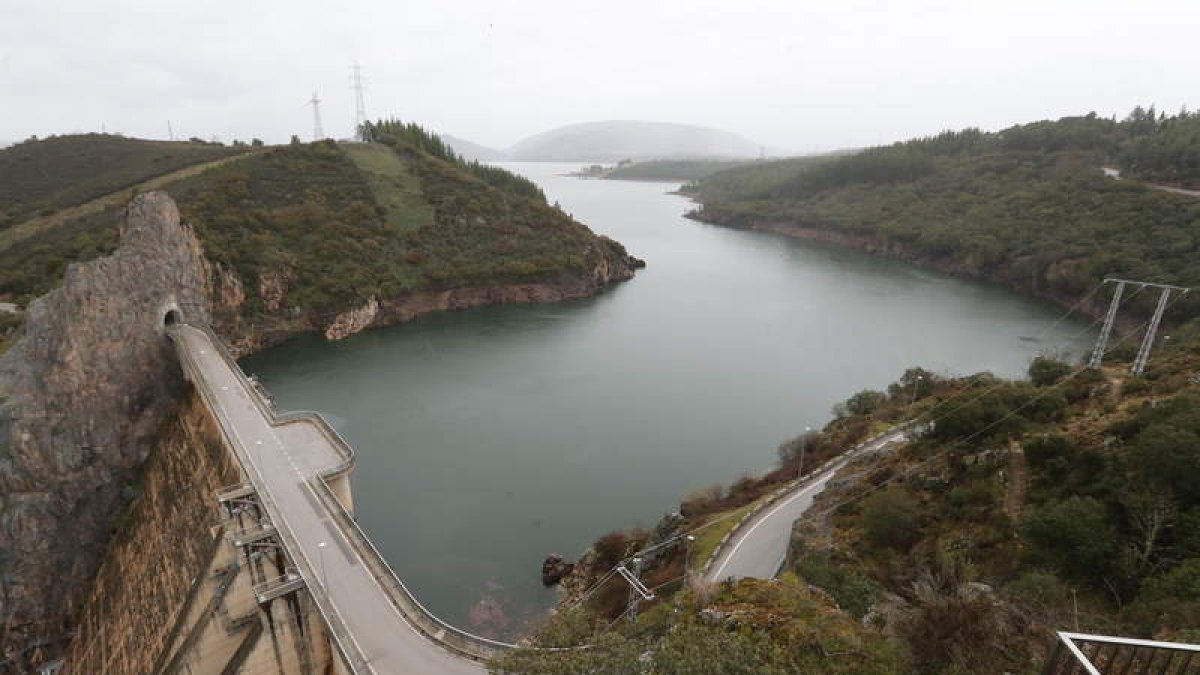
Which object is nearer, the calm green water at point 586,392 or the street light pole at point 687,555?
the street light pole at point 687,555

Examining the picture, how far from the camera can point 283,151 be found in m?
84.1

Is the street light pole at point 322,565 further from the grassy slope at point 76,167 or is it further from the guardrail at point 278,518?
the grassy slope at point 76,167

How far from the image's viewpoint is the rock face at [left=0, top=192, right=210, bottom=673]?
27.6 m

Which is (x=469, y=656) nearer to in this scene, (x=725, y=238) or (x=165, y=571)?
(x=165, y=571)

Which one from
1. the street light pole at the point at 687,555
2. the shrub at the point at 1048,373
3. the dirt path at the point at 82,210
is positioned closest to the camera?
the street light pole at the point at 687,555

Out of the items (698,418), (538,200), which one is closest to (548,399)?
(698,418)

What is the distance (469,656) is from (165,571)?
18984mm

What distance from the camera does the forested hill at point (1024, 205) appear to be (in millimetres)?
68188

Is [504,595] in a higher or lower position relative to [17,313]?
lower

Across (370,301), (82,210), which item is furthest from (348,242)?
(82,210)

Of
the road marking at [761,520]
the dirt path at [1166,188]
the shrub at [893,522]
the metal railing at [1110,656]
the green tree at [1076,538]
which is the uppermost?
the dirt path at [1166,188]

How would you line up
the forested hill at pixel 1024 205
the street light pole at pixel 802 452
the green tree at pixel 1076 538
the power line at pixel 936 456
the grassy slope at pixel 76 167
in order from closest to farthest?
the green tree at pixel 1076 538 → the power line at pixel 936 456 → the street light pole at pixel 802 452 → the forested hill at pixel 1024 205 → the grassy slope at pixel 76 167

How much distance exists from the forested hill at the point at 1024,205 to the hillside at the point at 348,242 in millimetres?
54677

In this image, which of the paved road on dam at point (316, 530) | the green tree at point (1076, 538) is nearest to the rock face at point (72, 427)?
the paved road on dam at point (316, 530)
